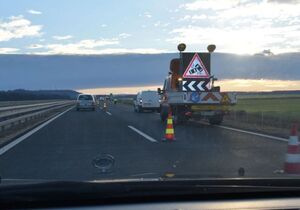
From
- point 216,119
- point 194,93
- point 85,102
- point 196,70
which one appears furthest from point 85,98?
point 194,93

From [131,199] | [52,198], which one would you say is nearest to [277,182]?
[131,199]

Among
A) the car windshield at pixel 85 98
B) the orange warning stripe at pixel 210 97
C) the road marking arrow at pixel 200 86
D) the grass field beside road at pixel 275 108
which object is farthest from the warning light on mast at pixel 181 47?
the car windshield at pixel 85 98

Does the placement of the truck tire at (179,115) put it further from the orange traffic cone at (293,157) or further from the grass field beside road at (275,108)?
the orange traffic cone at (293,157)

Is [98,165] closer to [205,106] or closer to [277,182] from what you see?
[277,182]

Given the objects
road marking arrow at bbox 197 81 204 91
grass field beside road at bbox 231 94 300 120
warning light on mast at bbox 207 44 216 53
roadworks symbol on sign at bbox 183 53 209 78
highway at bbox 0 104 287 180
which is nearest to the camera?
highway at bbox 0 104 287 180

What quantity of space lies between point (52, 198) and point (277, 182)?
1502 millimetres

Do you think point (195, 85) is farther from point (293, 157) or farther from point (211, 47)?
point (293, 157)

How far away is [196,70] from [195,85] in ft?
2.29

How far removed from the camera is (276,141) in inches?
672

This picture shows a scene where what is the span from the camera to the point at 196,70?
2589 centimetres

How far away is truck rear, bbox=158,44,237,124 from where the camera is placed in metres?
24.2

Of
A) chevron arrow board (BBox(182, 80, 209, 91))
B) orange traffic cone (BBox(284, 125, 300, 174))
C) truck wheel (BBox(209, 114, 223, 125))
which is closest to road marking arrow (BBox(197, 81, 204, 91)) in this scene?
chevron arrow board (BBox(182, 80, 209, 91))

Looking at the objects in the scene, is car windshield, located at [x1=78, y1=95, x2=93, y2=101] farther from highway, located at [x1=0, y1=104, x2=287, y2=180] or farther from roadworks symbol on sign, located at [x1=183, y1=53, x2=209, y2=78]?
highway, located at [x1=0, y1=104, x2=287, y2=180]

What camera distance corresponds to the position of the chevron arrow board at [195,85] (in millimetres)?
25203
